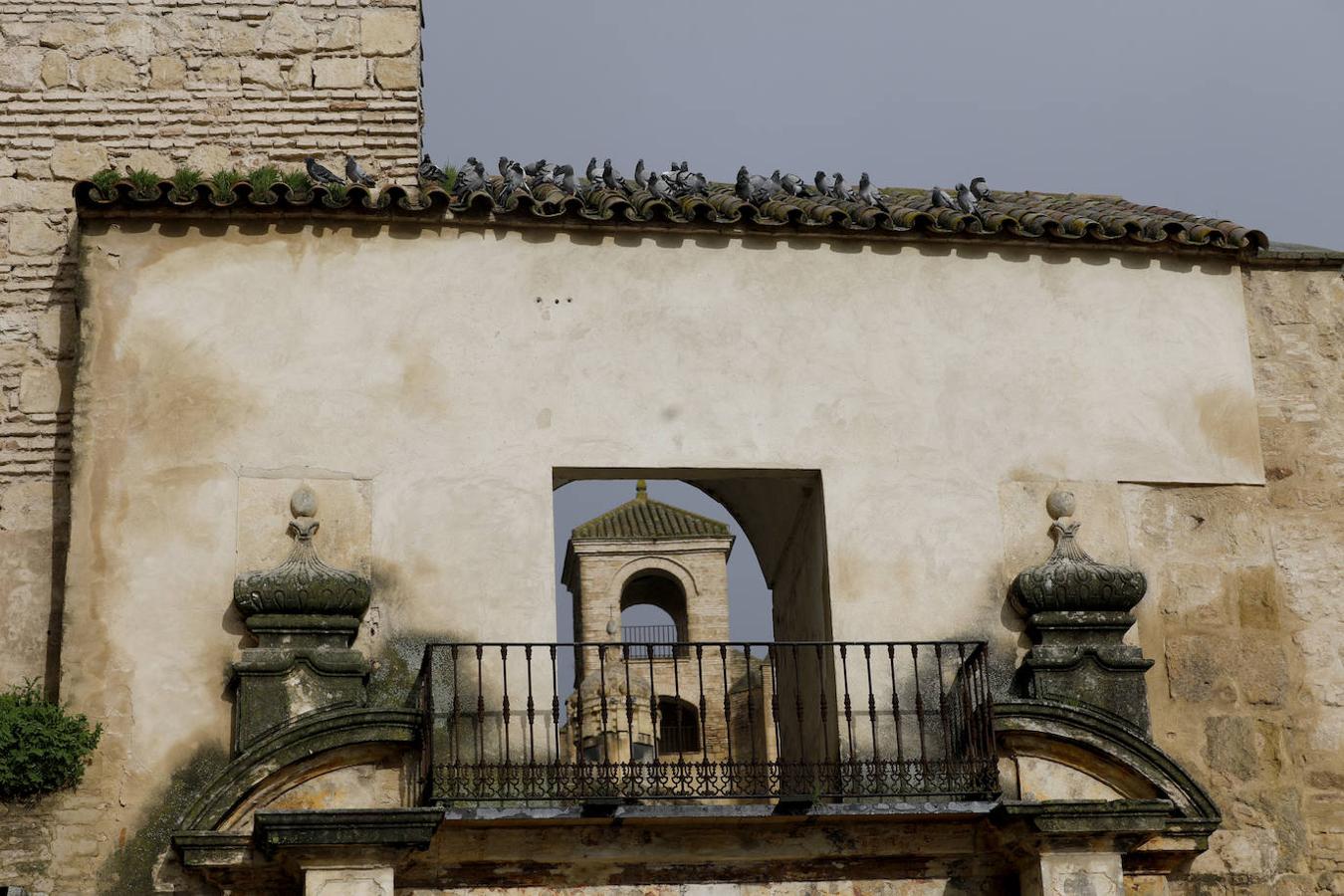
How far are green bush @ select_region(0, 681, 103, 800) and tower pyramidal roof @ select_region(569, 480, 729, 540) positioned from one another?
59.4 feet

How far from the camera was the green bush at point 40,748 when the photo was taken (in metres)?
9.38

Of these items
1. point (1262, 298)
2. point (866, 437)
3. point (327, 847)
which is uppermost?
point (1262, 298)

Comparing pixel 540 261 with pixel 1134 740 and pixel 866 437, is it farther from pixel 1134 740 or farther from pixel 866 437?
pixel 1134 740

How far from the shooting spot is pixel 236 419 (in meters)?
10.2

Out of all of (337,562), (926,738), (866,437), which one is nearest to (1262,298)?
(866,437)

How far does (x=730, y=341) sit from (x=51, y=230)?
12.8 ft

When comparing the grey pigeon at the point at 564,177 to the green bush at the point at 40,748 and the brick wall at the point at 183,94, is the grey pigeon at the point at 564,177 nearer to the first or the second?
the brick wall at the point at 183,94

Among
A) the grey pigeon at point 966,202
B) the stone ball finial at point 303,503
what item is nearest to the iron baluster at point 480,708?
the stone ball finial at point 303,503

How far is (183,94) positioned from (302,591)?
3767mm

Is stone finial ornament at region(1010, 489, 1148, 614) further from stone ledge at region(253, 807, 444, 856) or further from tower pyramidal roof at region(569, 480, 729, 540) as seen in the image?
tower pyramidal roof at region(569, 480, 729, 540)

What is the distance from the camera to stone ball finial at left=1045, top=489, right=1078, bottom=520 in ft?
34.8

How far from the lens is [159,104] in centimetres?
1193

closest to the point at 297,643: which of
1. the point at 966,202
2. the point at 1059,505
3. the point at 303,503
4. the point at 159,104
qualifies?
the point at 303,503

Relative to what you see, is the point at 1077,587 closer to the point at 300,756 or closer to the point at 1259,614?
the point at 1259,614
